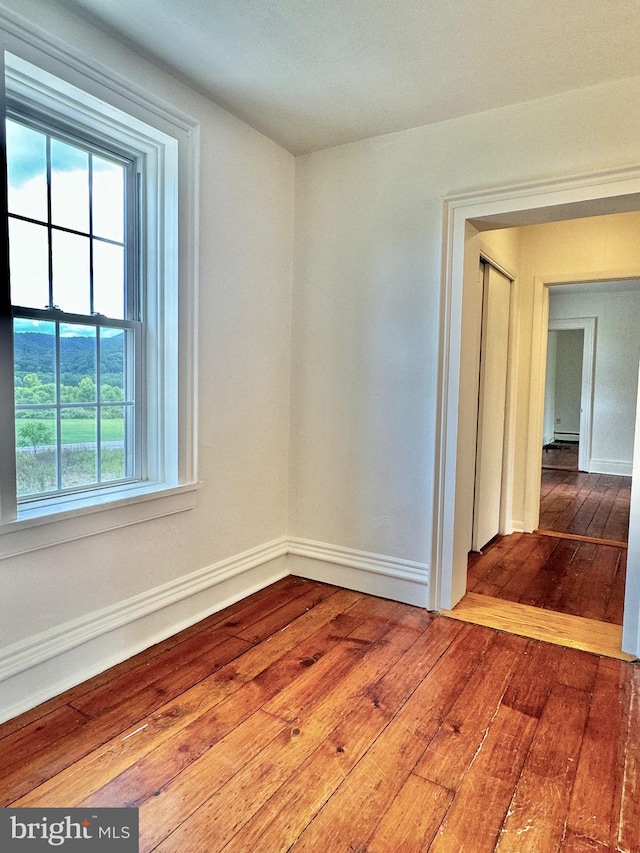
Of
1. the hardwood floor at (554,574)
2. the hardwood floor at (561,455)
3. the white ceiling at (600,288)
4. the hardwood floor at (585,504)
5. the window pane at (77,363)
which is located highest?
the white ceiling at (600,288)

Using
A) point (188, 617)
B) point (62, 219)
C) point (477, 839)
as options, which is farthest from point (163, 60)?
point (477, 839)

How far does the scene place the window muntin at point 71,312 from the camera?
197cm

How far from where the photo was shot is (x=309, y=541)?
3.20 meters

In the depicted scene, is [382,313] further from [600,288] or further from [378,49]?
[600,288]

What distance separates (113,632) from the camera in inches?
86.2

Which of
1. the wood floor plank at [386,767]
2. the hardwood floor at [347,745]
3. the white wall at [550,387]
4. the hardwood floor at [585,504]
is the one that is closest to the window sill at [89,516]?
the hardwood floor at [347,745]

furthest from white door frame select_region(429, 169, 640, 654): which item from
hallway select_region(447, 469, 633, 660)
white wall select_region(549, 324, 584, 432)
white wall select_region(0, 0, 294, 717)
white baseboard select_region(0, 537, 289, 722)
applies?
white wall select_region(549, 324, 584, 432)

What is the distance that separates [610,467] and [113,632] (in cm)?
719

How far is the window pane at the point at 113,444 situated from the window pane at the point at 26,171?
32.2 inches

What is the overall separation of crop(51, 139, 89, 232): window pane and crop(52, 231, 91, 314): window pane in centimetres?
6

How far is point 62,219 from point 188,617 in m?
1.85

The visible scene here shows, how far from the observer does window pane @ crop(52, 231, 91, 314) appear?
2.07 metres

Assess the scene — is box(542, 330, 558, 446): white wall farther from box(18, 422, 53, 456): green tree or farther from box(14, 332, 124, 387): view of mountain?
box(18, 422, 53, 456): green tree

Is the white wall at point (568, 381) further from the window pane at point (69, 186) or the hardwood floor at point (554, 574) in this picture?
the window pane at point (69, 186)
